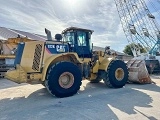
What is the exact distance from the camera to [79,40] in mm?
8109

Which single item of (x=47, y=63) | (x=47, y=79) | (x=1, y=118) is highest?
(x=47, y=63)

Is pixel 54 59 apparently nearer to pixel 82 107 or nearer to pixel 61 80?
pixel 61 80

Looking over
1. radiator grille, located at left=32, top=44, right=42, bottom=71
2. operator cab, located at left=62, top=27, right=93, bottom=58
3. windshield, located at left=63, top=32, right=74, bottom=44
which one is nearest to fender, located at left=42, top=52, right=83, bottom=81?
radiator grille, located at left=32, top=44, right=42, bottom=71

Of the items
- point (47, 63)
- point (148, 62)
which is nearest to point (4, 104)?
point (47, 63)

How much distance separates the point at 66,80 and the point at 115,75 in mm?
2680

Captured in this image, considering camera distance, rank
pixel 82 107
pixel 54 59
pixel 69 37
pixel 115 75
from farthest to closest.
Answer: pixel 115 75 < pixel 69 37 < pixel 54 59 < pixel 82 107

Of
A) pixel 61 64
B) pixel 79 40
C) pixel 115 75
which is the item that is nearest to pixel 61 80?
pixel 61 64

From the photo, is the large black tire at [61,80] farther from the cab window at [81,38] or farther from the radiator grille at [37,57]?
the cab window at [81,38]

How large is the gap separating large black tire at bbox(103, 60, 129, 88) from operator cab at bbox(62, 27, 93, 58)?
114cm

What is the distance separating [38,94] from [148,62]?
36.9ft

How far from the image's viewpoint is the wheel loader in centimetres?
652

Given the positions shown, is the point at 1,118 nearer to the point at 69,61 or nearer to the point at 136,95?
the point at 69,61

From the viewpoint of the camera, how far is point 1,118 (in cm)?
468

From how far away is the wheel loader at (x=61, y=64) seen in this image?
6.52 metres
